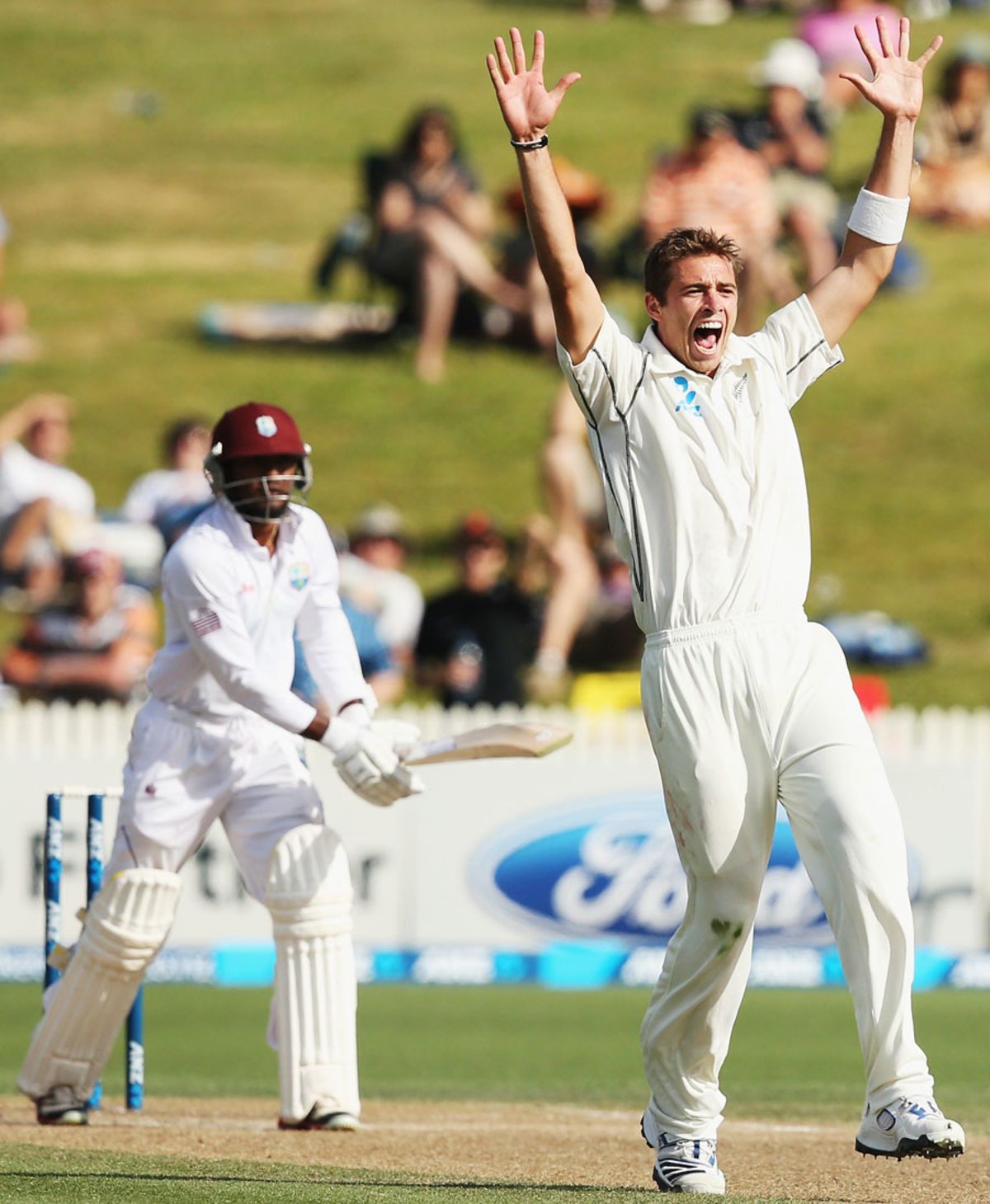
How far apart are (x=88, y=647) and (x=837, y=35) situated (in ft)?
37.8

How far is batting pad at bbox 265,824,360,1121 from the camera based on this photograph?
6582 millimetres

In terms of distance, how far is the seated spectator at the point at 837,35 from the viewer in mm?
21266

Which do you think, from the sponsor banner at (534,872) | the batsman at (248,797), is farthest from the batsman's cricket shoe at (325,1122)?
the sponsor banner at (534,872)

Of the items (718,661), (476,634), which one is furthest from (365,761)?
(476,634)

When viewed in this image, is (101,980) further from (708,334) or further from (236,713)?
(708,334)

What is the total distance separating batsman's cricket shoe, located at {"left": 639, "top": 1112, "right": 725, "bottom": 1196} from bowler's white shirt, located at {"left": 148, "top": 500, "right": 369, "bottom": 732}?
1.66 metres

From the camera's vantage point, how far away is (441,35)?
2997cm

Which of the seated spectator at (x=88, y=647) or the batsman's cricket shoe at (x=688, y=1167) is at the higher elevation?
the seated spectator at (x=88, y=647)

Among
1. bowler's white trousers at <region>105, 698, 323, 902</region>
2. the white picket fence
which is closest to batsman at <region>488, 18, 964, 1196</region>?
bowler's white trousers at <region>105, 698, 323, 902</region>

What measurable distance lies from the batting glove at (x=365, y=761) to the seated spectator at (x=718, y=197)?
956cm

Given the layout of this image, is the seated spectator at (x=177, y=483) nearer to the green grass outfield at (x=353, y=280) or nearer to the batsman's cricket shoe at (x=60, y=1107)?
the green grass outfield at (x=353, y=280)

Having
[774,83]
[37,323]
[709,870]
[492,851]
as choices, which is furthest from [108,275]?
[709,870]

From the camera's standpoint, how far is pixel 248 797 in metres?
6.73

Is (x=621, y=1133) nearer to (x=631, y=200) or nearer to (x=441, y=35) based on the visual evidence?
(x=631, y=200)
